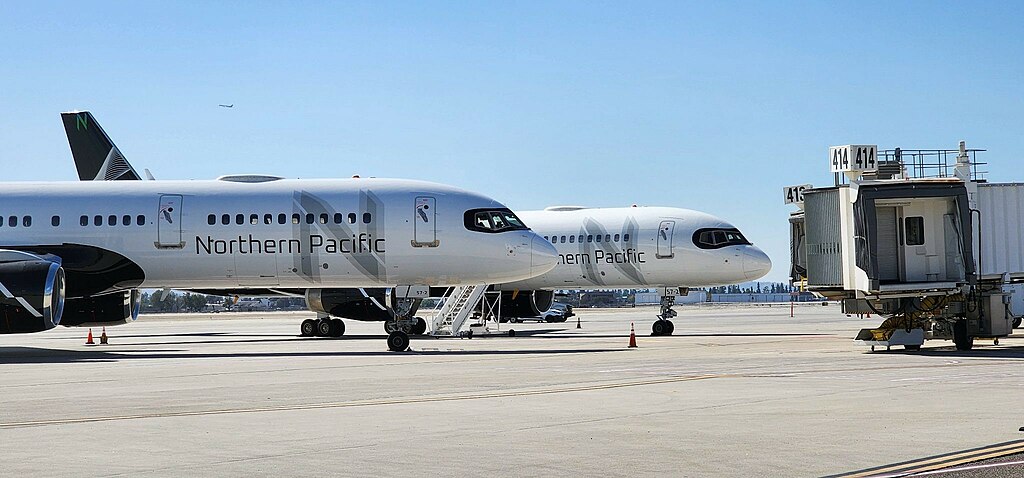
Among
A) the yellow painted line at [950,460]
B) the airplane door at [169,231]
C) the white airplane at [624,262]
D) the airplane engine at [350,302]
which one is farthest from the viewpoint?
the white airplane at [624,262]

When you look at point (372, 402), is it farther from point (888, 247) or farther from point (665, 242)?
point (665, 242)

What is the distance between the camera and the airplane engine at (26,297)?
28.7 metres

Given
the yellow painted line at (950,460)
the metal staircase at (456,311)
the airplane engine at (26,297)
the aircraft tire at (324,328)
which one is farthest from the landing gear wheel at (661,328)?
the yellow painted line at (950,460)

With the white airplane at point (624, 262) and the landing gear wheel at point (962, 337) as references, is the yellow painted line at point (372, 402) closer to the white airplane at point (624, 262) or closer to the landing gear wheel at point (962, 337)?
the landing gear wheel at point (962, 337)

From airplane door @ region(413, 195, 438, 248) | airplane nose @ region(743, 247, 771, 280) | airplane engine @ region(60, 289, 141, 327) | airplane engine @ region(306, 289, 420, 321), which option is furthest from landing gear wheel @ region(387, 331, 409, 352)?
airplane nose @ region(743, 247, 771, 280)

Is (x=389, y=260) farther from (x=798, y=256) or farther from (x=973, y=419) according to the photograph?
(x=973, y=419)

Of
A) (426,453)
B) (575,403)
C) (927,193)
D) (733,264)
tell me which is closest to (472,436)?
(426,453)

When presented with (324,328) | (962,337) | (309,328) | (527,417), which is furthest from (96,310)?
(527,417)

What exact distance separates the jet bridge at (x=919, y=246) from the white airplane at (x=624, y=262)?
14.0m

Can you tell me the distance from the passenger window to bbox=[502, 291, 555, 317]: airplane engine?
19.5m

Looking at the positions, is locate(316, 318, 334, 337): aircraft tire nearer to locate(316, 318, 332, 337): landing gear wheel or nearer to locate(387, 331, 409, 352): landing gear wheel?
locate(316, 318, 332, 337): landing gear wheel

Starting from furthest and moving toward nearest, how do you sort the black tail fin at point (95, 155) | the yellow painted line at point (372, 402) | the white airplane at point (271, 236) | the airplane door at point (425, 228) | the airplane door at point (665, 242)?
the black tail fin at point (95, 155) < the airplane door at point (665, 242) < the white airplane at point (271, 236) < the airplane door at point (425, 228) < the yellow painted line at point (372, 402)

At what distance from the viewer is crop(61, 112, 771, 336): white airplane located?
137 ft

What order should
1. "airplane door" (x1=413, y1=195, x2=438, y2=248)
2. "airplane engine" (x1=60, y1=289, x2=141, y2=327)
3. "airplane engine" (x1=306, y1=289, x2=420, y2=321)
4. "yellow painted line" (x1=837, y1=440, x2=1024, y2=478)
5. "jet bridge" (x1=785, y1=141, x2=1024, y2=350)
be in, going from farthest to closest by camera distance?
"airplane engine" (x1=306, y1=289, x2=420, y2=321) < "airplane engine" (x1=60, y1=289, x2=141, y2=327) < "airplane door" (x1=413, y1=195, x2=438, y2=248) < "jet bridge" (x1=785, y1=141, x2=1024, y2=350) < "yellow painted line" (x1=837, y1=440, x2=1024, y2=478)
